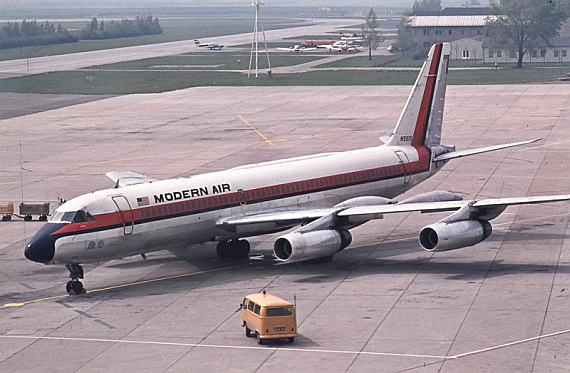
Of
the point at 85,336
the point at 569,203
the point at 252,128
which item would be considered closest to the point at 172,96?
the point at 252,128

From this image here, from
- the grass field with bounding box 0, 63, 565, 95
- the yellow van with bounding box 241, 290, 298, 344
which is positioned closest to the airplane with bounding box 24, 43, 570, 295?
the yellow van with bounding box 241, 290, 298, 344

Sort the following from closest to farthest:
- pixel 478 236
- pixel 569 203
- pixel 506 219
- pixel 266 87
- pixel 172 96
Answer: pixel 478 236, pixel 506 219, pixel 569 203, pixel 172 96, pixel 266 87

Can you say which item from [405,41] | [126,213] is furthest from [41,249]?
[405,41]

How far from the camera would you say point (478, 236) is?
149 ft

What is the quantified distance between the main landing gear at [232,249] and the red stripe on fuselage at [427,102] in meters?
11.9

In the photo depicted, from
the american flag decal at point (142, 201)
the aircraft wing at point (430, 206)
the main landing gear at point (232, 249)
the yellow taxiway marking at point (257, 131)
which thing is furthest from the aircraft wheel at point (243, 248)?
the yellow taxiway marking at point (257, 131)

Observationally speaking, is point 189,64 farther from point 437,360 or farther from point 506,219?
point 437,360

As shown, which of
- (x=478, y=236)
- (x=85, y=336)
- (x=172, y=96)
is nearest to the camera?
(x=85, y=336)

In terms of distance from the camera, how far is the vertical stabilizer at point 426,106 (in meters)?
56.0

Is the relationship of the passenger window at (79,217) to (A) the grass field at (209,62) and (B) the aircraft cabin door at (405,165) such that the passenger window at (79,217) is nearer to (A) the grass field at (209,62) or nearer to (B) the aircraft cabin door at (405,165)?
(B) the aircraft cabin door at (405,165)

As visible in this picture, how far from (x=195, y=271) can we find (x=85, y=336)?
9.90 metres

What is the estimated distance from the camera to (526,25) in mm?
165375

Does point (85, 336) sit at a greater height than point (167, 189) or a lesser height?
lesser

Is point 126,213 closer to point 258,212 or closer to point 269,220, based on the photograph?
point 269,220
